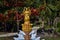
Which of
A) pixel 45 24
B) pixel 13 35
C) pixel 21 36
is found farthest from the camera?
pixel 45 24

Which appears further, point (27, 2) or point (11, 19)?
point (27, 2)

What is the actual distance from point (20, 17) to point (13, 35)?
1.95 ft

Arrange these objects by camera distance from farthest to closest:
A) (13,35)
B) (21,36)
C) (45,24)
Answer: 1. (45,24)
2. (13,35)
3. (21,36)

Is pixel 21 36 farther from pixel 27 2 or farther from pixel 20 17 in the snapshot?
pixel 27 2

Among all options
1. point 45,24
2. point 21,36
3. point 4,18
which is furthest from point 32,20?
point 21,36

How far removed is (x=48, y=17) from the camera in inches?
344

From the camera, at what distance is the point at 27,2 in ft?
28.9

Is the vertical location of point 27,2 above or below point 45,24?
above

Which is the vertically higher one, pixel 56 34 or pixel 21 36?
pixel 21 36

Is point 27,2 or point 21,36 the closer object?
point 21,36

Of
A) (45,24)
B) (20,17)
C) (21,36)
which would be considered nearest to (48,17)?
(45,24)

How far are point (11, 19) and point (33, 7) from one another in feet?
3.38

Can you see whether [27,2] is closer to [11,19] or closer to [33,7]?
[33,7]

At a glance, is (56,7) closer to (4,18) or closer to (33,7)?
(33,7)
